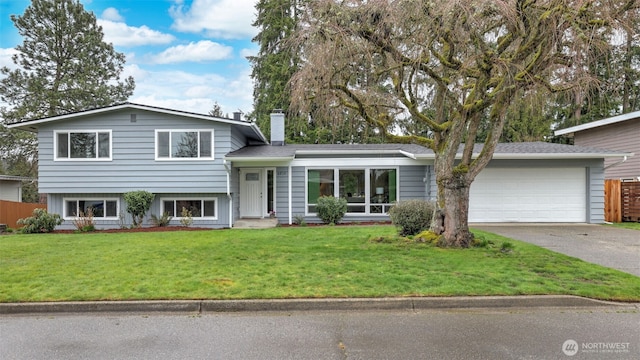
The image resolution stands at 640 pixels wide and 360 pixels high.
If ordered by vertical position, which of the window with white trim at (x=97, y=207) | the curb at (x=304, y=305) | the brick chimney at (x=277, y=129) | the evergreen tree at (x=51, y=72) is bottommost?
the curb at (x=304, y=305)

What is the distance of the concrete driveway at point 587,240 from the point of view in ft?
23.1

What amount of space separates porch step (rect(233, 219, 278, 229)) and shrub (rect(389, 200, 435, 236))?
540 cm

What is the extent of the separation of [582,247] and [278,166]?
9.56 m

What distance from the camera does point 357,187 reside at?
14188mm

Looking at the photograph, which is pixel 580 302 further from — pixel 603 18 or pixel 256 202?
pixel 256 202

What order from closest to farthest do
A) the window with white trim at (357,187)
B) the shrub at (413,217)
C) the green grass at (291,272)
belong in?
the green grass at (291,272), the shrub at (413,217), the window with white trim at (357,187)

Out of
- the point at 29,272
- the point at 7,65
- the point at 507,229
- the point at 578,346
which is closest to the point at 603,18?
the point at 578,346

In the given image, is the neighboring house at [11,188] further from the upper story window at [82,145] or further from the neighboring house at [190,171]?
the neighboring house at [190,171]

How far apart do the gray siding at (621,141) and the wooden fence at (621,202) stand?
2.63 meters

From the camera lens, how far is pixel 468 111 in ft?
25.6

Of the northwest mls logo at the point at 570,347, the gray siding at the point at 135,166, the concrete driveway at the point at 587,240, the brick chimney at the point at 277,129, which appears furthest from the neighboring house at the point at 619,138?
the gray siding at the point at 135,166

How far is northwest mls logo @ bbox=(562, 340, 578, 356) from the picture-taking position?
3438 millimetres

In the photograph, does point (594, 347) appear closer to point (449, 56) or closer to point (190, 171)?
point (449, 56)

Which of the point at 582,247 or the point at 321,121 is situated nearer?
the point at 582,247
